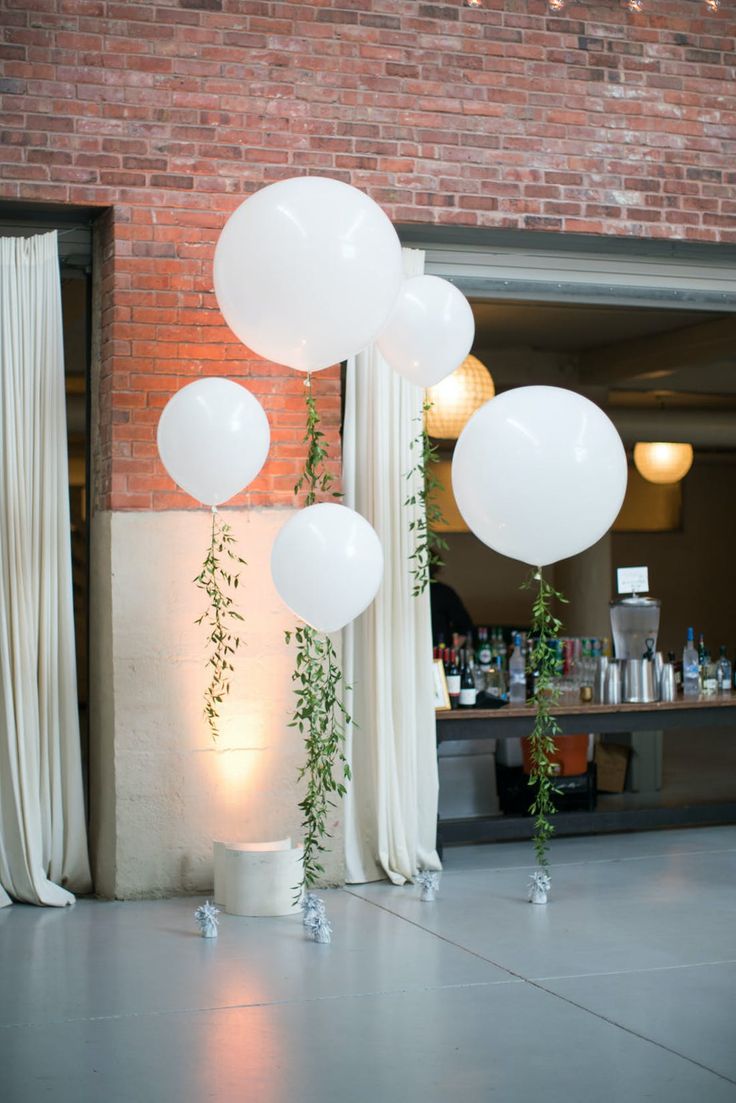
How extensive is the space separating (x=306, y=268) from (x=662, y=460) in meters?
5.97

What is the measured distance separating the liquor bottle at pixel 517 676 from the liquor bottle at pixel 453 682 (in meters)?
0.34

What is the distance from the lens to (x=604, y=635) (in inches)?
382

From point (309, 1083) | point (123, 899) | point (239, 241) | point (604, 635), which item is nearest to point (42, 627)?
point (123, 899)

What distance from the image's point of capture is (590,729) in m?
6.36

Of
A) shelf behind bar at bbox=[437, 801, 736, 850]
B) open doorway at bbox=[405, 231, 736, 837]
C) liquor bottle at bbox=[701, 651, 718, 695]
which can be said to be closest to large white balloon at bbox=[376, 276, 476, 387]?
open doorway at bbox=[405, 231, 736, 837]

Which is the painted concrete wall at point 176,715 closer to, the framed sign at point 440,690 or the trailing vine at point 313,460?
the trailing vine at point 313,460

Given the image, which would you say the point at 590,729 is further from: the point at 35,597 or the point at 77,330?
the point at 77,330

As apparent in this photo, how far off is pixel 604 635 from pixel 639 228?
170 inches

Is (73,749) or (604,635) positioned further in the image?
(604,635)

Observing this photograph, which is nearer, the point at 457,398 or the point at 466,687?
the point at 466,687

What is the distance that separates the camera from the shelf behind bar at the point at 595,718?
6008 millimetres

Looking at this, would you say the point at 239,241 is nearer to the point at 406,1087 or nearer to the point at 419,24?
the point at 419,24

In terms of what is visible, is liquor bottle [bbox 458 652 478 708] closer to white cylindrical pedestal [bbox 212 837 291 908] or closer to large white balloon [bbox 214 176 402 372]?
white cylindrical pedestal [bbox 212 837 291 908]

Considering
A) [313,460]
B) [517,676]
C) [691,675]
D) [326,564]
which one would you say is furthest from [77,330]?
[691,675]
